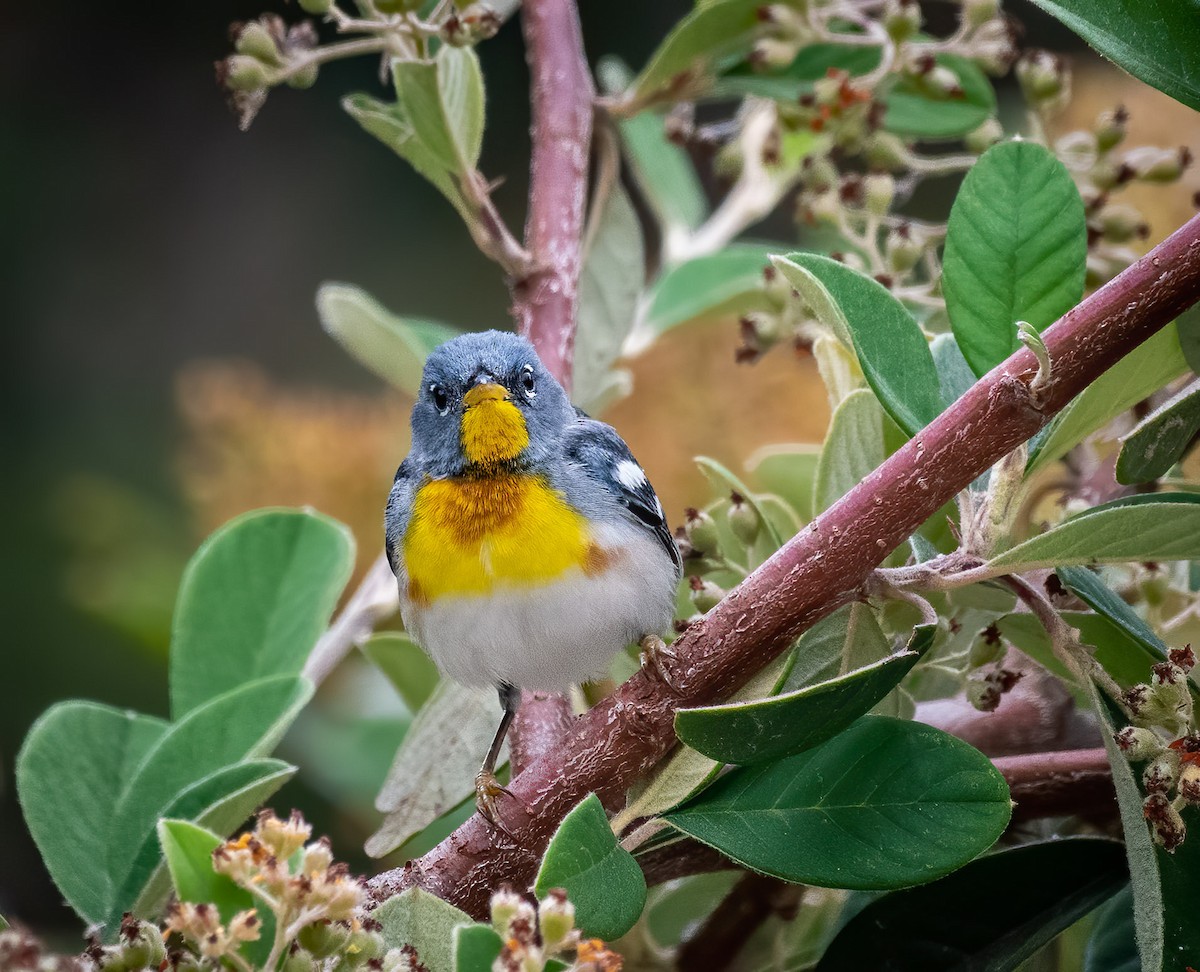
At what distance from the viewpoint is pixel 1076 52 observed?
179 inches

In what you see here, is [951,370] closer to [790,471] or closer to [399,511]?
[790,471]

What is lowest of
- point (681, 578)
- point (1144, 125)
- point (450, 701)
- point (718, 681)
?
point (450, 701)

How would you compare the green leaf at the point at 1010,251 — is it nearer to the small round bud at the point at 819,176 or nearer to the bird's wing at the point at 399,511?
the small round bud at the point at 819,176

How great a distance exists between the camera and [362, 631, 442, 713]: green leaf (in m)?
1.91

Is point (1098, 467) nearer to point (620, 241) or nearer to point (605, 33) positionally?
point (620, 241)

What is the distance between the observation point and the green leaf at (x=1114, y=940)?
141cm

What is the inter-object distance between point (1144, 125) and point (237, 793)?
208cm

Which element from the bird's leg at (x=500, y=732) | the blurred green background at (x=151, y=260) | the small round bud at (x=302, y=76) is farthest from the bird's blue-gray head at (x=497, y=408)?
the blurred green background at (x=151, y=260)

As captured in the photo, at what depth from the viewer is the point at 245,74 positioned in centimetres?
164

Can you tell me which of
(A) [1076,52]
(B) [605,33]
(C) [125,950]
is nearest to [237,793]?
(C) [125,950]

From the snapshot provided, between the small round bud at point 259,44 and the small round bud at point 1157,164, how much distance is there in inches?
42.8

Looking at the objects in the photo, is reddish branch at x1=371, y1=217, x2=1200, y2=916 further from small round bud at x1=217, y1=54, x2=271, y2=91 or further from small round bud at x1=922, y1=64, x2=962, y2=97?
small round bud at x1=217, y1=54, x2=271, y2=91

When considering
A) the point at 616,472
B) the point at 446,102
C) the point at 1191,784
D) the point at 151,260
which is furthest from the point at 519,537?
the point at 151,260

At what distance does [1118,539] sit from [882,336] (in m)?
0.31
